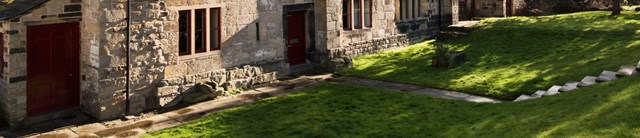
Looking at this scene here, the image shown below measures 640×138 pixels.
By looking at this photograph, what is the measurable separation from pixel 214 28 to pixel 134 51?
8.20ft

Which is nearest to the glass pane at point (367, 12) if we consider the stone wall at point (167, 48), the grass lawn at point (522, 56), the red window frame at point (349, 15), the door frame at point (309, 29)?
the red window frame at point (349, 15)

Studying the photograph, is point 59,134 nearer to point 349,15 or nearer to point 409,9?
point 349,15

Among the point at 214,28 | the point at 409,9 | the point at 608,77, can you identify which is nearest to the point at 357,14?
the point at 409,9

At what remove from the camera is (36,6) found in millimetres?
12016

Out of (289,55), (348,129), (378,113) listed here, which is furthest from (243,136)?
(289,55)

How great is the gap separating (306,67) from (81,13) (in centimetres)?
732

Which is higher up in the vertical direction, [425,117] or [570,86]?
[570,86]

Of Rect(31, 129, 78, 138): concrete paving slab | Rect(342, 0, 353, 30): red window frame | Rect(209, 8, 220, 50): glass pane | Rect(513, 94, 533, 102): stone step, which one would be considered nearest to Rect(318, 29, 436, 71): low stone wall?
Rect(342, 0, 353, 30): red window frame

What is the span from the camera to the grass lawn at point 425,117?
30.8 ft

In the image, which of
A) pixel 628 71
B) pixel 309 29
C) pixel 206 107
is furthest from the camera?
pixel 309 29

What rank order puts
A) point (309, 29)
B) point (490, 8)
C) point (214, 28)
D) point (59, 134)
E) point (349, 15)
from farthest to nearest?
point (490, 8)
point (349, 15)
point (309, 29)
point (214, 28)
point (59, 134)

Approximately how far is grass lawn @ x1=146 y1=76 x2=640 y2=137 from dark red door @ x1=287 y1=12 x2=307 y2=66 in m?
3.96

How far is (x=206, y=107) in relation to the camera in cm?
1370

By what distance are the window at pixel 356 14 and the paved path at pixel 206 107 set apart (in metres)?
2.74
